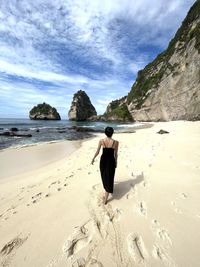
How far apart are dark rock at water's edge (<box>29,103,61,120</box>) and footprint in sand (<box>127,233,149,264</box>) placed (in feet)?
500

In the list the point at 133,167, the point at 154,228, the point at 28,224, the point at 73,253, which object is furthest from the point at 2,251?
the point at 133,167

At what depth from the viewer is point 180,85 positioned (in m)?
45.8

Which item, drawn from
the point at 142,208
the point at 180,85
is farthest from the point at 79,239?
the point at 180,85

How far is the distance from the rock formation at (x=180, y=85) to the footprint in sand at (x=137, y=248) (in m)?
41.0

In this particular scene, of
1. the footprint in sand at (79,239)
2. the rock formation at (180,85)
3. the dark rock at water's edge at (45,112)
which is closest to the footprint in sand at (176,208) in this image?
the footprint in sand at (79,239)

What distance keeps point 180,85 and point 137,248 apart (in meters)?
48.4

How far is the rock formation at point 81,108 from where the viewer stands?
136500 millimetres

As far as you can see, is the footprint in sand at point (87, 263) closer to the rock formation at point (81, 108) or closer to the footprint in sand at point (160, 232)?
the footprint in sand at point (160, 232)

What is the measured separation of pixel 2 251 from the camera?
325 cm

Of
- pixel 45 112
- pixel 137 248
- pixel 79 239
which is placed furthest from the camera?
pixel 45 112

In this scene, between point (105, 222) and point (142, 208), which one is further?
point (142, 208)

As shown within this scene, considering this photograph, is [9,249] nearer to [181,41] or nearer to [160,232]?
[160,232]

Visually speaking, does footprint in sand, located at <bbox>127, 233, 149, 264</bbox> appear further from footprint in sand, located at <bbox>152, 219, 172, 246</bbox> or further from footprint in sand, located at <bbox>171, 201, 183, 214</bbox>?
footprint in sand, located at <bbox>171, 201, 183, 214</bbox>

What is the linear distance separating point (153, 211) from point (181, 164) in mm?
4036
